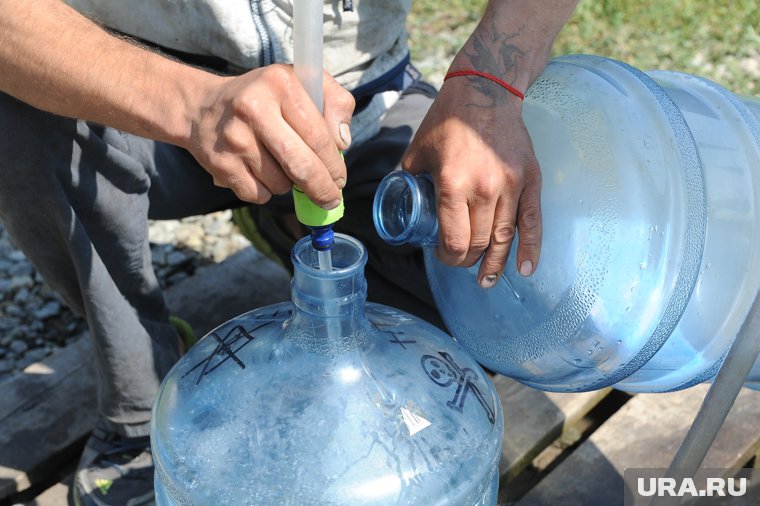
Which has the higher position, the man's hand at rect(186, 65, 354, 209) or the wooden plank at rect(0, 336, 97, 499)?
the man's hand at rect(186, 65, 354, 209)

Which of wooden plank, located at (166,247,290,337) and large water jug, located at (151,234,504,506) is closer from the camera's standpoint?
large water jug, located at (151,234,504,506)

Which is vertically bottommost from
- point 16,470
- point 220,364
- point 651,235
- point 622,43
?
point 16,470

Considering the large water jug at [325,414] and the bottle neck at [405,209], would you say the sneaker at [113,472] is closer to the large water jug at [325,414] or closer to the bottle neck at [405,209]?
the large water jug at [325,414]

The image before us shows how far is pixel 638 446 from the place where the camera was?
1.59 meters

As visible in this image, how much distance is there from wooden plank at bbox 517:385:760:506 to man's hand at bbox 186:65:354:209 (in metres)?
0.78

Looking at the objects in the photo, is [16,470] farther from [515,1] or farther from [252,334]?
[515,1]

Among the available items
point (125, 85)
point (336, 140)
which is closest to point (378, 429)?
point (336, 140)

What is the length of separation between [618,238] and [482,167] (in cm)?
20

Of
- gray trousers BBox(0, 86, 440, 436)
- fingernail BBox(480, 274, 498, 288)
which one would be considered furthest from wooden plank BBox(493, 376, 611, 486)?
fingernail BBox(480, 274, 498, 288)

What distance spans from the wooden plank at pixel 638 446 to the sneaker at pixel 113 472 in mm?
630

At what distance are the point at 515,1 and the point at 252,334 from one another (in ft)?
1.96

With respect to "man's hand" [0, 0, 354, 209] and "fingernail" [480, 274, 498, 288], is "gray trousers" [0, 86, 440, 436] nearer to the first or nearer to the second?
"man's hand" [0, 0, 354, 209]

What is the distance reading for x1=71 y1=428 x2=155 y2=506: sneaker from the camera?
59.1 inches

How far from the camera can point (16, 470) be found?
158cm
